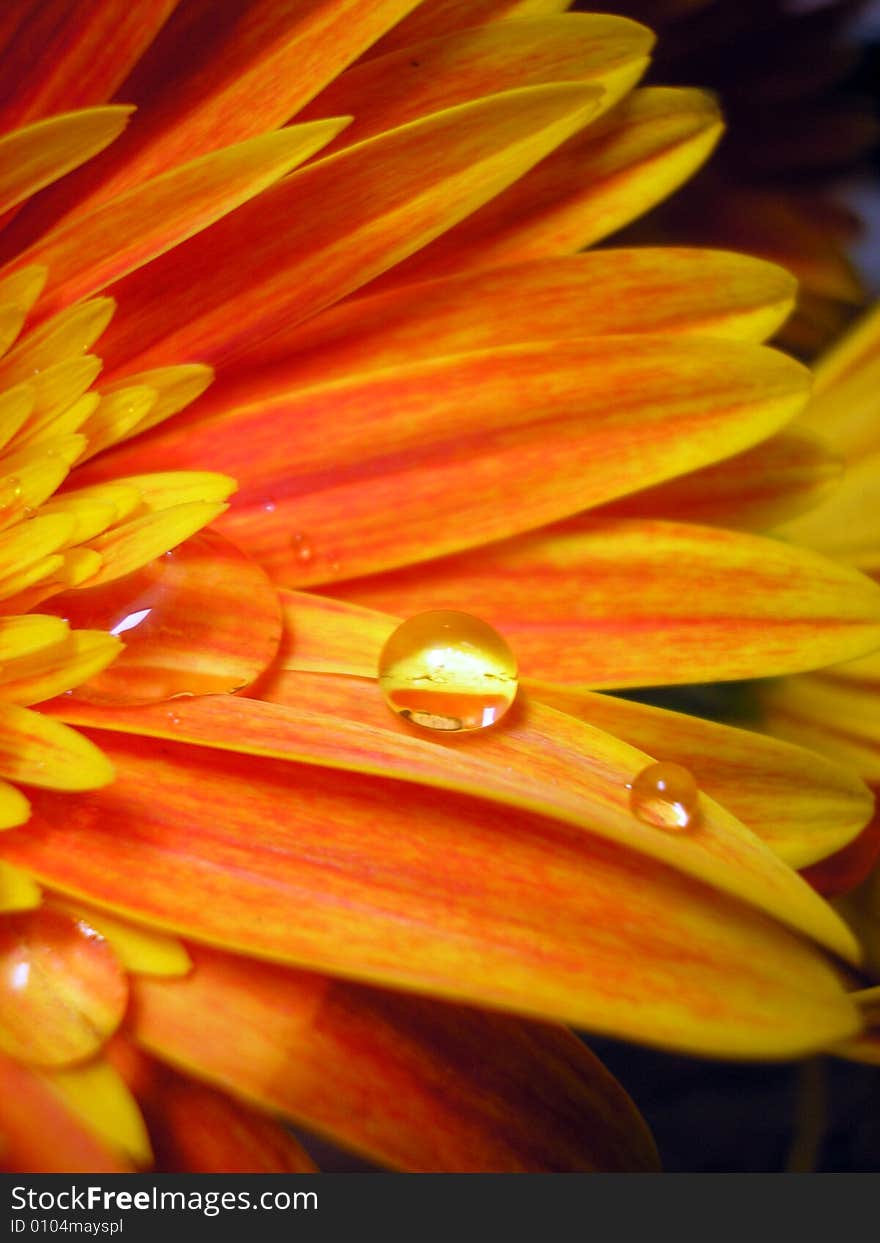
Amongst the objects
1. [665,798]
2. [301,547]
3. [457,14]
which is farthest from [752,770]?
[457,14]

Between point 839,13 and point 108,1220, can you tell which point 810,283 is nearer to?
point 839,13

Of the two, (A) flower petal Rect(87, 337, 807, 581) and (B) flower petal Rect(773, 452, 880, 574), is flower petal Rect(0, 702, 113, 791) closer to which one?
(A) flower petal Rect(87, 337, 807, 581)

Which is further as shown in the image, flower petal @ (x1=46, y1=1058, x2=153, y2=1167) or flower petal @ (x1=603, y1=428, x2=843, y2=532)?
flower petal @ (x1=603, y1=428, x2=843, y2=532)

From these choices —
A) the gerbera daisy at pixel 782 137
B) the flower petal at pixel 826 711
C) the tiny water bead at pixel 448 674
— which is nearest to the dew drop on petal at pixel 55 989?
the tiny water bead at pixel 448 674

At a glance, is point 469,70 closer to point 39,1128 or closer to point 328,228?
point 328,228

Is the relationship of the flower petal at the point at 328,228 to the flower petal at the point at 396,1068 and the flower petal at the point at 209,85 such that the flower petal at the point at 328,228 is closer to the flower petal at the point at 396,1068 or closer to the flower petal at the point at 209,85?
→ the flower petal at the point at 209,85

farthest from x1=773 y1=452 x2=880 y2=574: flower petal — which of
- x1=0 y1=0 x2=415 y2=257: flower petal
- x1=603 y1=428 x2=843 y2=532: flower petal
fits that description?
x1=0 y1=0 x2=415 y2=257: flower petal
